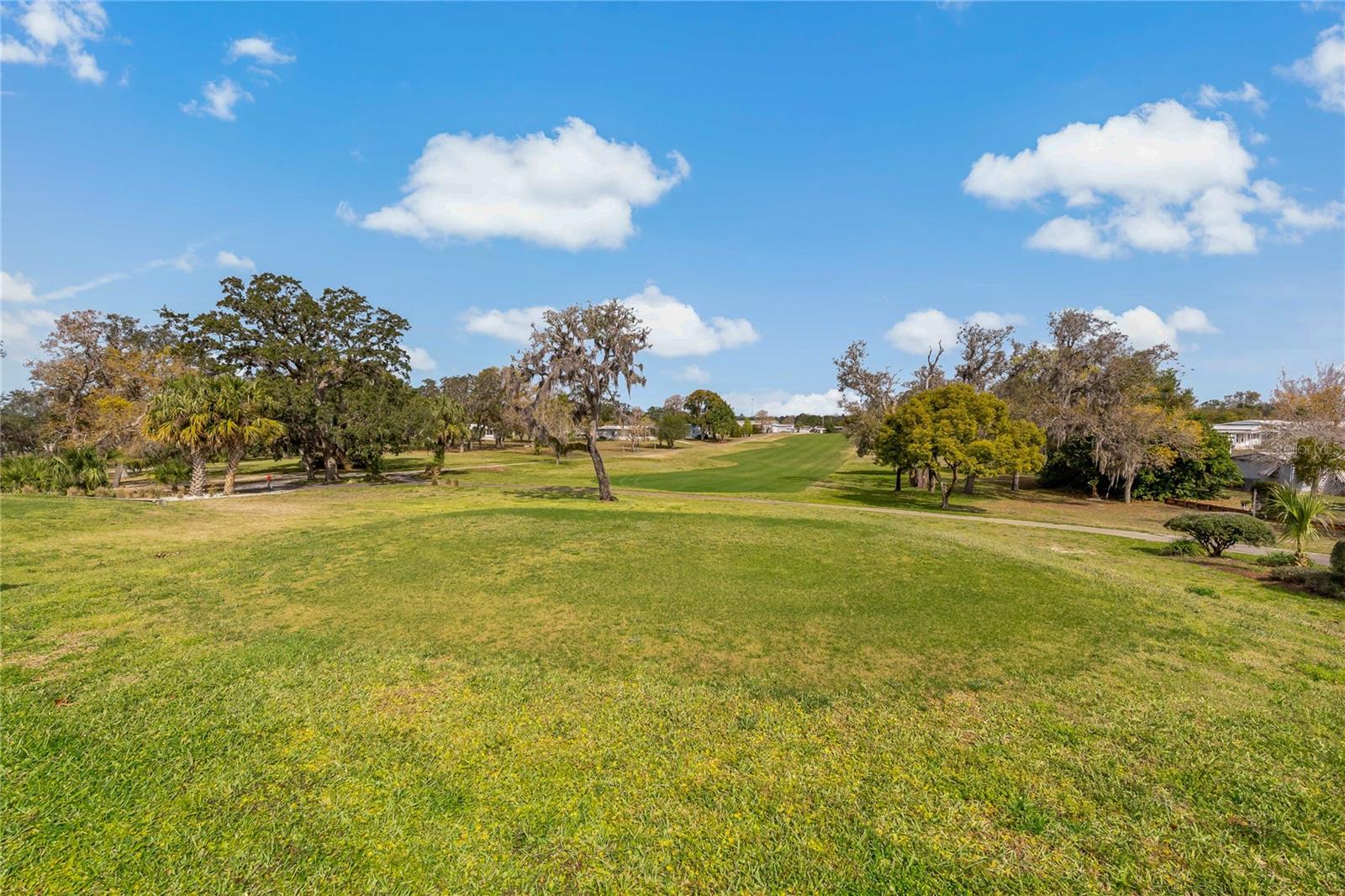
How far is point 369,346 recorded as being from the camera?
3700cm

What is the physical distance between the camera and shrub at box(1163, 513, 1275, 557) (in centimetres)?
1530

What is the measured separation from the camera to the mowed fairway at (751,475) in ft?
130

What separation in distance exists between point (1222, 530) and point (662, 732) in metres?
20.3

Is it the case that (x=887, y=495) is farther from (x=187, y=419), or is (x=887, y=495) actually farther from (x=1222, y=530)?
(x=187, y=419)

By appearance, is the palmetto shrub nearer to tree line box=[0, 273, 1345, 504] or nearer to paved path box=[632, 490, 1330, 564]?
tree line box=[0, 273, 1345, 504]

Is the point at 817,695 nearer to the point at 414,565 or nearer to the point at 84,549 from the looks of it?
the point at 414,565

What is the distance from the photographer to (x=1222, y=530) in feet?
53.4

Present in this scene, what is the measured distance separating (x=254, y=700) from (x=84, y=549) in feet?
41.2

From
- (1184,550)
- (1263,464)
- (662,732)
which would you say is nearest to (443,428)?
(662,732)

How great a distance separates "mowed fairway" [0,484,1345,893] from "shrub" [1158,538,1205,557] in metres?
5.06

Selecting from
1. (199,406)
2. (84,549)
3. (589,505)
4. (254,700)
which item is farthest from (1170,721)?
(199,406)

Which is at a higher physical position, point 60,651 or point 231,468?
point 231,468

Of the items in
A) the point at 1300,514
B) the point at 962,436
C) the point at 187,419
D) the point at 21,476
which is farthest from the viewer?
the point at 962,436

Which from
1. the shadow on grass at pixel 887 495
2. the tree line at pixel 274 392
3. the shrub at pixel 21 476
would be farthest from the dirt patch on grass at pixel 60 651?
the shadow on grass at pixel 887 495
